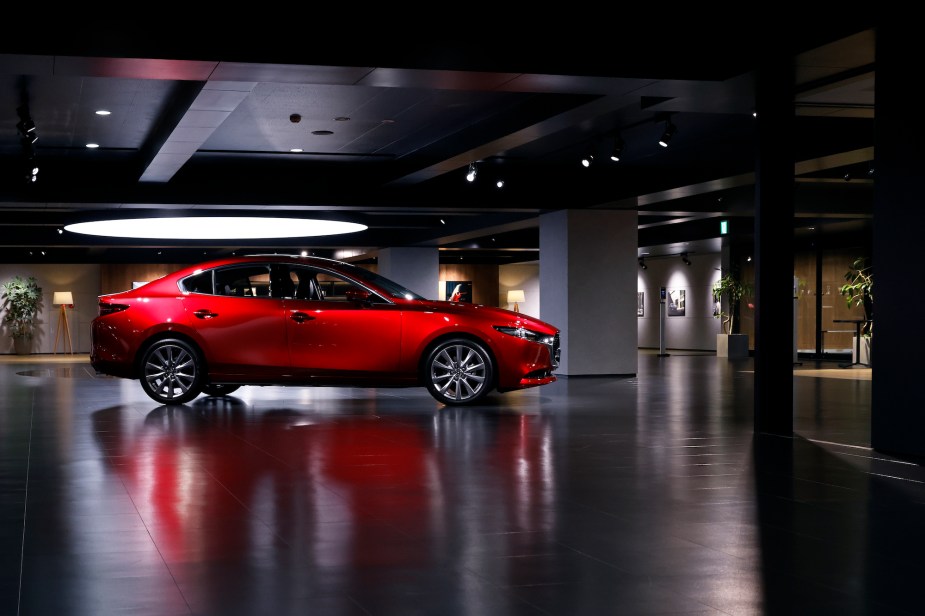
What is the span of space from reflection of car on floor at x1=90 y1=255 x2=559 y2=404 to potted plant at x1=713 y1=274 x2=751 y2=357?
14446 mm

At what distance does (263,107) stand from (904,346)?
248 inches

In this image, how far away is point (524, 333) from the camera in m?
10.0

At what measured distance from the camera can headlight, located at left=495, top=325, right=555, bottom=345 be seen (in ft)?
32.7

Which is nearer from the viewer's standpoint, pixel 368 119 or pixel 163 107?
pixel 163 107

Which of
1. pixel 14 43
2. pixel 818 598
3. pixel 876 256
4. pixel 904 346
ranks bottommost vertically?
pixel 818 598

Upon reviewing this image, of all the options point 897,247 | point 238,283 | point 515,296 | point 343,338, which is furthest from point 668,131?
point 515,296

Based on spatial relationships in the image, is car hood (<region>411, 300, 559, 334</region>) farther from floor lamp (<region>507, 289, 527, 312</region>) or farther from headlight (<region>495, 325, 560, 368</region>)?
floor lamp (<region>507, 289, 527, 312</region>)

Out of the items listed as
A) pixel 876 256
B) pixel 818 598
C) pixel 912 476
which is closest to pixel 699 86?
pixel 876 256

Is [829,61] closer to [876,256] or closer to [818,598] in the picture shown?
[876,256]

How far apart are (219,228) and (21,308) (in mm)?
11294

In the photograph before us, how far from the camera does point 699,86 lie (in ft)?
24.6

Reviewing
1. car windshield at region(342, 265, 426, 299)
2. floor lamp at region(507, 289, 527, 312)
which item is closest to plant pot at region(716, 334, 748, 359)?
→ floor lamp at region(507, 289, 527, 312)

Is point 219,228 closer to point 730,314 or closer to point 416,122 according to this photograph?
point 416,122

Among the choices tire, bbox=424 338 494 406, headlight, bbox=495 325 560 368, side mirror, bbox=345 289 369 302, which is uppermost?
side mirror, bbox=345 289 369 302
